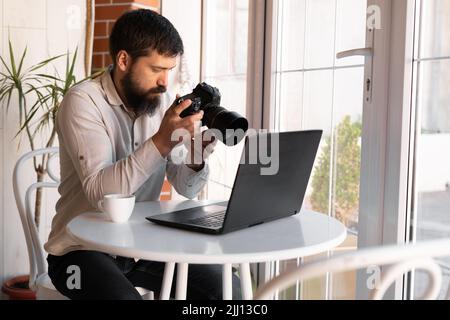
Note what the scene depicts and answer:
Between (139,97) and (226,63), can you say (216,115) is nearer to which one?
(139,97)

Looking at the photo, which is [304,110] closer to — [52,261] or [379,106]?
[379,106]

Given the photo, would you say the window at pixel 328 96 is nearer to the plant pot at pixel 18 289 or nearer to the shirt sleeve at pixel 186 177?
the shirt sleeve at pixel 186 177

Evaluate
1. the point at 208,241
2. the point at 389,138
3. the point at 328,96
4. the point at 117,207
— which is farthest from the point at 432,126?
the point at 117,207

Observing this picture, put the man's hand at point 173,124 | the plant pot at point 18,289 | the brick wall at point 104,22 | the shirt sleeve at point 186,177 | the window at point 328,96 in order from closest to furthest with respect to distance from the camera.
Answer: the man's hand at point 173,124 → the shirt sleeve at point 186,177 → the window at point 328,96 → the plant pot at point 18,289 → the brick wall at point 104,22

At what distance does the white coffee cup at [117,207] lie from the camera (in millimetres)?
1344

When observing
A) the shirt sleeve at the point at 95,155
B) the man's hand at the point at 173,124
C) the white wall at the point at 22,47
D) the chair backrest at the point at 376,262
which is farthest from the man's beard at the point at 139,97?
the white wall at the point at 22,47

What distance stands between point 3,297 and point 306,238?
6.52 feet

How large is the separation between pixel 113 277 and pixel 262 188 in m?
0.44

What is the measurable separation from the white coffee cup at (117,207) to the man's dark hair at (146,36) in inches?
19.3

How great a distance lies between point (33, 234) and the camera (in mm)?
1927

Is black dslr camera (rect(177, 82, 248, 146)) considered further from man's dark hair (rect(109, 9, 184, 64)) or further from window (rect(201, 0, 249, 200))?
window (rect(201, 0, 249, 200))

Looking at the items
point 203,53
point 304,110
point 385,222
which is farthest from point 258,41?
point 385,222

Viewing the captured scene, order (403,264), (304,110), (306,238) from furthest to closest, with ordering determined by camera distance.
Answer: (304,110)
(306,238)
(403,264)

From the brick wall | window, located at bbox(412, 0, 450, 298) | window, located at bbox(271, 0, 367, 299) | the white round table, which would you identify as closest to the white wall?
the brick wall
